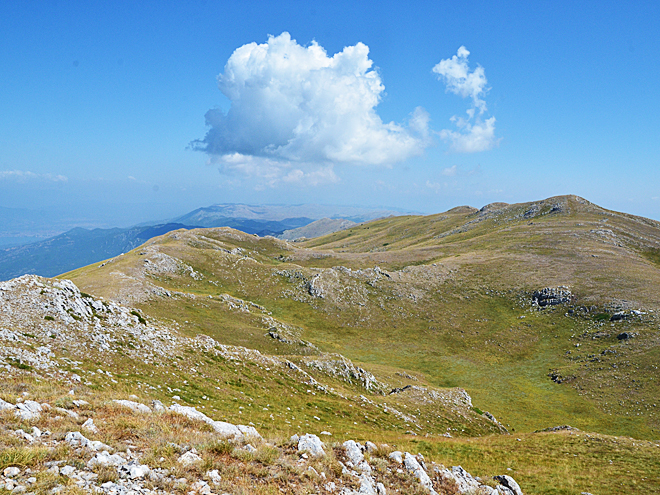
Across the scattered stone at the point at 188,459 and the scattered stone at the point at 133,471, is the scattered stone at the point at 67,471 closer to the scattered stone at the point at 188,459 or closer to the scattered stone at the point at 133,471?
the scattered stone at the point at 133,471

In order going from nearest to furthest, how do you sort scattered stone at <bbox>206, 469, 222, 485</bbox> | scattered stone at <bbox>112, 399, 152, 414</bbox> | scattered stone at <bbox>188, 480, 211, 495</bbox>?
scattered stone at <bbox>188, 480, 211, 495</bbox> < scattered stone at <bbox>206, 469, 222, 485</bbox> < scattered stone at <bbox>112, 399, 152, 414</bbox>

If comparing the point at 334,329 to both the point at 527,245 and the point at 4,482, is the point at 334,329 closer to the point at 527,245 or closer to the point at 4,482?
the point at 4,482

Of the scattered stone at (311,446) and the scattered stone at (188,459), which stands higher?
the scattered stone at (188,459)

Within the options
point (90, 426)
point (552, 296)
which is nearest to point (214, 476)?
point (90, 426)

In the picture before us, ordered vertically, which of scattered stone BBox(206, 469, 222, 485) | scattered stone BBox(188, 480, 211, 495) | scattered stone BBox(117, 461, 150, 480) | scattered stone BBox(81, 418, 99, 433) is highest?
scattered stone BBox(117, 461, 150, 480)

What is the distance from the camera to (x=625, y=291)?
79.2 metres

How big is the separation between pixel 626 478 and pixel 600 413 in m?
38.7

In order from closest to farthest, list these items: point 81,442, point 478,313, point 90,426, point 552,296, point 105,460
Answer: point 105,460
point 81,442
point 90,426
point 552,296
point 478,313

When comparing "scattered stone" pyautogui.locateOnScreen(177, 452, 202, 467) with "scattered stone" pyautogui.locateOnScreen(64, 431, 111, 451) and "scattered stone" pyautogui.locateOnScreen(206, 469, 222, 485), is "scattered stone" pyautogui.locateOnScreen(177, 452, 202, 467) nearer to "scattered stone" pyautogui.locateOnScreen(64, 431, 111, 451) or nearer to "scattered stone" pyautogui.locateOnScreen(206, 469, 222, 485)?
"scattered stone" pyautogui.locateOnScreen(206, 469, 222, 485)

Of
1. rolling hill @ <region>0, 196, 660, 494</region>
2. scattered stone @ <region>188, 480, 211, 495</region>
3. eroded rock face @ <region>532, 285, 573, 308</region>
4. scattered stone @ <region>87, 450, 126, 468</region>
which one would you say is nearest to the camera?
scattered stone @ <region>188, 480, 211, 495</region>

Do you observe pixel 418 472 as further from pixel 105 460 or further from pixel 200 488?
pixel 105 460

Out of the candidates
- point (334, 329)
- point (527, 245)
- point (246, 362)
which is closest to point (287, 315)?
point (334, 329)

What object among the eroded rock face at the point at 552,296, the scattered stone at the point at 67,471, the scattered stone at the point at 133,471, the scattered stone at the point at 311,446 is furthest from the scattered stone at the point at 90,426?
the eroded rock face at the point at 552,296

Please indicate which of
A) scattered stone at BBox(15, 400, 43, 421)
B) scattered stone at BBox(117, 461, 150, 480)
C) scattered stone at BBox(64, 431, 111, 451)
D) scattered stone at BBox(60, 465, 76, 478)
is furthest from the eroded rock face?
scattered stone at BBox(15, 400, 43, 421)
